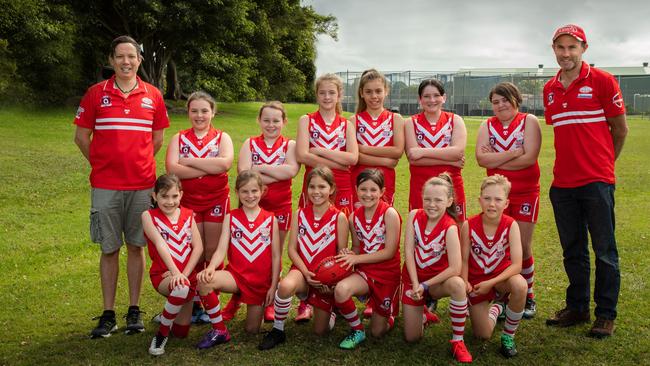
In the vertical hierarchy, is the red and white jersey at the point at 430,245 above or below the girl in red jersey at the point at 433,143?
below

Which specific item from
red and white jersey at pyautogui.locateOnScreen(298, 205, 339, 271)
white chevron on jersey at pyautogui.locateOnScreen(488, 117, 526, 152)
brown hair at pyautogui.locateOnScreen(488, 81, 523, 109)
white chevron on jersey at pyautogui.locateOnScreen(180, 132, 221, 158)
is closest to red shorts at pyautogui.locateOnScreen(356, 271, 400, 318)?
red and white jersey at pyautogui.locateOnScreen(298, 205, 339, 271)

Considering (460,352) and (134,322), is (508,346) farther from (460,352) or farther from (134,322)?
(134,322)

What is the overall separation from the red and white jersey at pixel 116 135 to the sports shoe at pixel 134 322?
3.32 ft

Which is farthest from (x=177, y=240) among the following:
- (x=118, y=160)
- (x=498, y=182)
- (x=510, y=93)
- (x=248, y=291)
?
(x=510, y=93)

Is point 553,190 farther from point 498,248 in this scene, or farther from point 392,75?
point 392,75

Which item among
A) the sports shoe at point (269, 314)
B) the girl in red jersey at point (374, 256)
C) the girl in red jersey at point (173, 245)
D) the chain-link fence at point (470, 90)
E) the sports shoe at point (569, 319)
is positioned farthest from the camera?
the chain-link fence at point (470, 90)

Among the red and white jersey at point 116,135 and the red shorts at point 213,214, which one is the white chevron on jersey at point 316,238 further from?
the red and white jersey at point 116,135

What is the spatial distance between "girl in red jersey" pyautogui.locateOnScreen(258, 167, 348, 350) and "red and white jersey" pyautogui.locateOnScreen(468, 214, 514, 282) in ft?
3.34

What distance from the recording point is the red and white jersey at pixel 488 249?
4.61 m

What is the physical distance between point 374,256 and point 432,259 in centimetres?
45

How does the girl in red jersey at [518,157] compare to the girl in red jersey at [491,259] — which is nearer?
the girl in red jersey at [491,259]

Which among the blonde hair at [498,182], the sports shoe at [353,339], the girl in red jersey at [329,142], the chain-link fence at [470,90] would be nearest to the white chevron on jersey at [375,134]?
the girl in red jersey at [329,142]

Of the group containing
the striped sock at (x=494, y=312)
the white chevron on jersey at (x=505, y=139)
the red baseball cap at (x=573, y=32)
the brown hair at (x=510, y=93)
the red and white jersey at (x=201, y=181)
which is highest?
the red baseball cap at (x=573, y=32)

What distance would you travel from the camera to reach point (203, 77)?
86.7 feet
